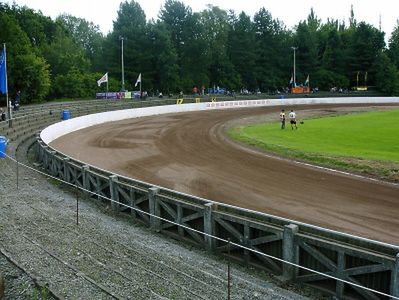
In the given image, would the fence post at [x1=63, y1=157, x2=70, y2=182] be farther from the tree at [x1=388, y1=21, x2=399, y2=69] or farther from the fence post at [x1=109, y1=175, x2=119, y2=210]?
the tree at [x1=388, y1=21, x2=399, y2=69]

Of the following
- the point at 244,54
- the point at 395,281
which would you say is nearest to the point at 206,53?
the point at 244,54

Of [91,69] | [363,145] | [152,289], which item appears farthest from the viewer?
[91,69]

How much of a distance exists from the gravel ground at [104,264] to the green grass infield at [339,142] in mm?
12098

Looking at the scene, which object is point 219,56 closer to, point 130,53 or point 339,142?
point 130,53

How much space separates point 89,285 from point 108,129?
106 ft

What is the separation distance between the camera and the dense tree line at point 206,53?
303ft

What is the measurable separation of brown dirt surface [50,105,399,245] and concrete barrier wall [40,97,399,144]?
1114mm

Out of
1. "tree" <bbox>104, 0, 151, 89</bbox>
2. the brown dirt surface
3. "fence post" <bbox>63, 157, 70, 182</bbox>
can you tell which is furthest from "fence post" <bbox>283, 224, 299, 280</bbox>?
"tree" <bbox>104, 0, 151, 89</bbox>

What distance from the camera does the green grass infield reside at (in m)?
23.1

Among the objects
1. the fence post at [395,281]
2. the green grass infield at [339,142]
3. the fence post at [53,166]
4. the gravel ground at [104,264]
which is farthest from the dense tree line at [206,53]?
the fence post at [395,281]

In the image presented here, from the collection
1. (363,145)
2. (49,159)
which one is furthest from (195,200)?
(363,145)

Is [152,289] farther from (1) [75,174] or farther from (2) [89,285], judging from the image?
(1) [75,174]

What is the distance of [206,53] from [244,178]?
8765 centimetres

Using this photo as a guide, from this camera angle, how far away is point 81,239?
12562 mm
